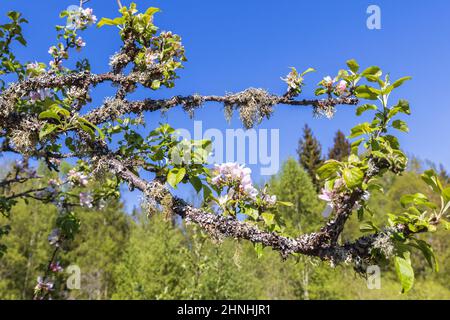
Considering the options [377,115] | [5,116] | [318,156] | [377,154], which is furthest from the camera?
[318,156]

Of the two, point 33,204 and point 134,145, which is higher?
point 33,204

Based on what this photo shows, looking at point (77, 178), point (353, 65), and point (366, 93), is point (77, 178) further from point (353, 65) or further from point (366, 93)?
point (366, 93)

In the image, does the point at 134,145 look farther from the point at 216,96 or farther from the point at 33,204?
the point at 33,204

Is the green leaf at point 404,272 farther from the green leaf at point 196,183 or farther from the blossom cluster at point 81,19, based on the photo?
the blossom cluster at point 81,19

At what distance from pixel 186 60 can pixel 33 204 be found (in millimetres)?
23271

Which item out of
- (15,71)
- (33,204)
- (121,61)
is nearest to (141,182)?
(121,61)

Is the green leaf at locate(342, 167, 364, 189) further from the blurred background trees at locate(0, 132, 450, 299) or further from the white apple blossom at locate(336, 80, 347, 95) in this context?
the blurred background trees at locate(0, 132, 450, 299)

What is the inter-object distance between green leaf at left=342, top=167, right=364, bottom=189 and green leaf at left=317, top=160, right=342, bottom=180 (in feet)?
0.39

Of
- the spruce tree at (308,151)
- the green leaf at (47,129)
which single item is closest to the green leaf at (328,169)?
the green leaf at (47,129)

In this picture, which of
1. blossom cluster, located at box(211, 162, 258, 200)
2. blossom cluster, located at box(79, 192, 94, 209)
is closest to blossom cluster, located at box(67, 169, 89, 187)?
blossom cluster, located at box(79, 192, 94, 209)

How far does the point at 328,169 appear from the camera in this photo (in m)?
1.72

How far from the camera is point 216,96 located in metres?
2.57

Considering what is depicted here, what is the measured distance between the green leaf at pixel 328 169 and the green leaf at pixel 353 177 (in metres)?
0.12

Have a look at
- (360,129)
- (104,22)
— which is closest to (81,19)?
(104,22)
